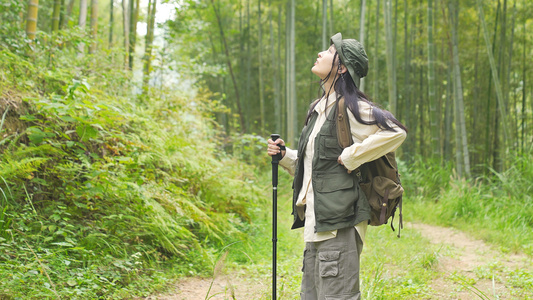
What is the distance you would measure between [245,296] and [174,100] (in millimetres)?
3401

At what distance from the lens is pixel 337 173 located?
1875 millimetres

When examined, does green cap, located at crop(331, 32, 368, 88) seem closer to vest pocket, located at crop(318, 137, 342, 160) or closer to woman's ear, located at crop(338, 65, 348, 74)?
woman's ear, located at crop(338, 65, 348, 74)

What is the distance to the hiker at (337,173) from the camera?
5.90ft

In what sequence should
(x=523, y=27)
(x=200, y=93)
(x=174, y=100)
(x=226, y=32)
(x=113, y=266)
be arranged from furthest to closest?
(x=226, y=32)
(x=523, y=27)
(x=200, y=93)
(x=174, y=100)
(x=113, y=266)

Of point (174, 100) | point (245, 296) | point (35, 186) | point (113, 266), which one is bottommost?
point (245, 296)

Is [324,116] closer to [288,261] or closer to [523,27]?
[288,261]

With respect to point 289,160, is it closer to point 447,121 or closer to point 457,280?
point 457,280

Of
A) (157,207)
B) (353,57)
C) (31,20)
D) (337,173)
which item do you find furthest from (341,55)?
(31,20)

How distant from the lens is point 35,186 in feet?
9.98

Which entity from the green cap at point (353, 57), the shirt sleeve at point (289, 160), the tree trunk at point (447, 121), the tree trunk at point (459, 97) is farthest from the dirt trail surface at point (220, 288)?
the tree trunk at point (447, 121)

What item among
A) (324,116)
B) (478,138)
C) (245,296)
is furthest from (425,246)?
(478,138)

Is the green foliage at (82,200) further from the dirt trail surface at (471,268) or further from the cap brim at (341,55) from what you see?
the dirt trail surface at (471,268)

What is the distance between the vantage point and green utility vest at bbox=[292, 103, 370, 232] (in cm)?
182

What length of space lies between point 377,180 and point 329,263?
433mm
